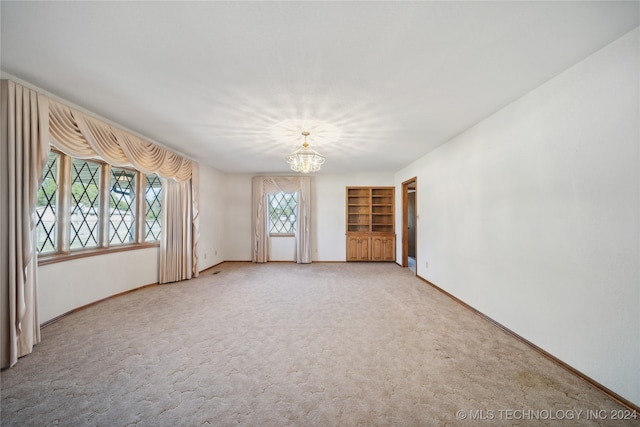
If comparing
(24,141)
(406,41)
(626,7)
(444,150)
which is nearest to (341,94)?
(406,41)

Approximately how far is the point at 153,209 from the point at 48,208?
1407mm

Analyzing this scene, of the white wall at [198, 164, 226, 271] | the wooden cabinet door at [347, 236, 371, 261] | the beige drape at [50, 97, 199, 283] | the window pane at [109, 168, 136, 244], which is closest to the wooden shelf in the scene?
the wooden cabinet door at [347, 236, 371, 261]

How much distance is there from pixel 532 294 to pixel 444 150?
235 centimetres

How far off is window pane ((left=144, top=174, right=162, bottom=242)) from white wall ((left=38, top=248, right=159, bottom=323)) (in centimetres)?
30

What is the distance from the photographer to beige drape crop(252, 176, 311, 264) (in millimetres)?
5957

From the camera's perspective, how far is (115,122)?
2.89 m

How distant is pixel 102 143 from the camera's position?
8.76 ft

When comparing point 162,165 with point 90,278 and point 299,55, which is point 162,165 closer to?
point 90,278

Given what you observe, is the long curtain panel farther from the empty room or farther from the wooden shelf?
the wooden shelf

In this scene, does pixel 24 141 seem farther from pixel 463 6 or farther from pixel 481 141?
pixel 481 141

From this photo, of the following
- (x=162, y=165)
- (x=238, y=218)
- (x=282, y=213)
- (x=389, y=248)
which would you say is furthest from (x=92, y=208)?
(x=389, y=248)

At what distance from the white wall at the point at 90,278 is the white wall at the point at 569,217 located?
4.95 meters

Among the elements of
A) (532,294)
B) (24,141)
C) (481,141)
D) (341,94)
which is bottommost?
(532,294)

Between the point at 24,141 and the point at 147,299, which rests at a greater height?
the point at 24,141
